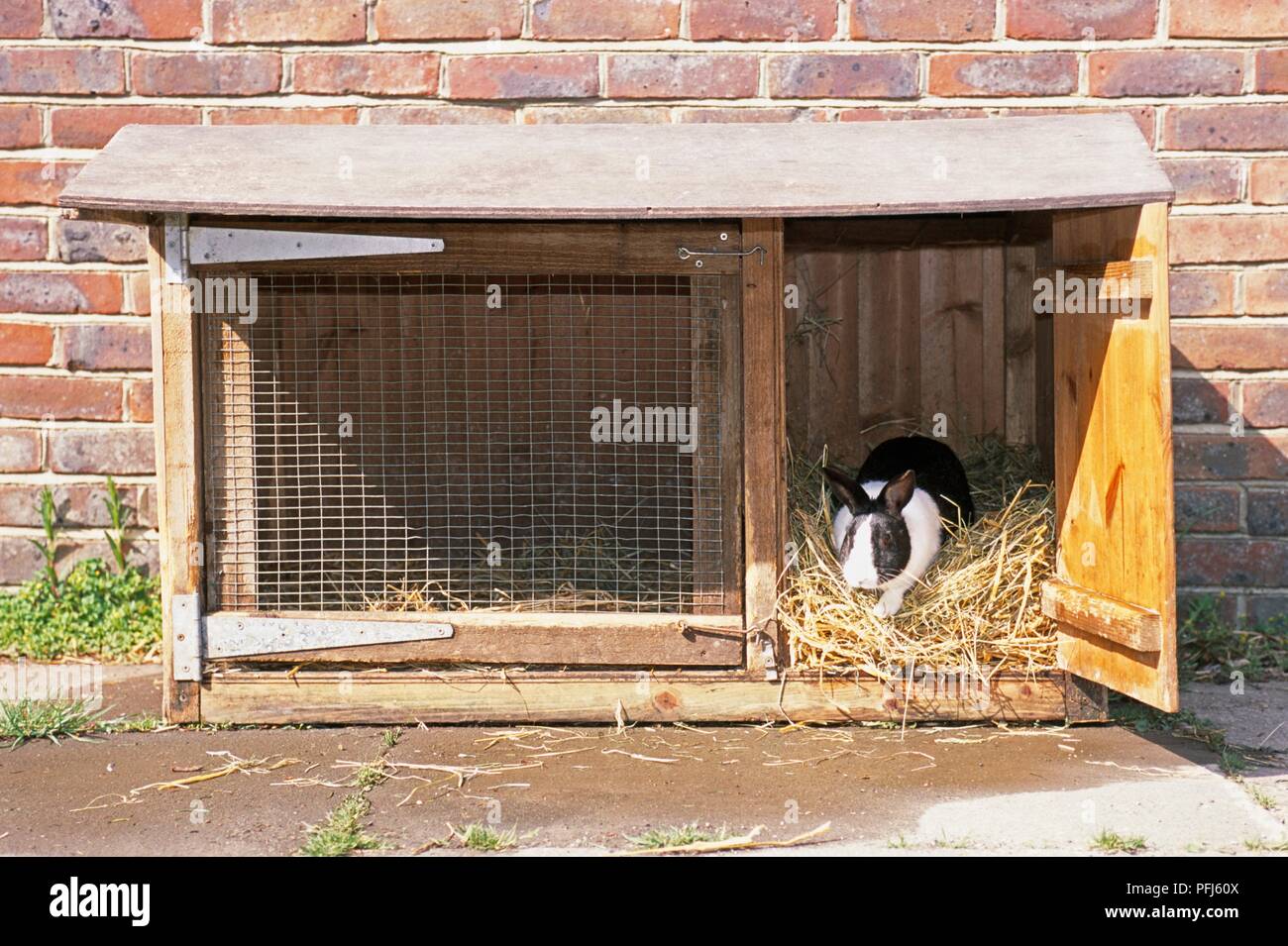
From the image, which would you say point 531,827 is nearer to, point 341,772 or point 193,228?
point 341,772

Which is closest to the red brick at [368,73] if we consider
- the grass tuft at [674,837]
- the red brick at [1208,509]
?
the grass tuft at [674,837]

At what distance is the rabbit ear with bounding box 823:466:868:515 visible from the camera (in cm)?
501

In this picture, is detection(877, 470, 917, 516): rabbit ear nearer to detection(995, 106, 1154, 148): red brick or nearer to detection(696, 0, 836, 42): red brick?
detection(995, 106, 1154, 148): red brick

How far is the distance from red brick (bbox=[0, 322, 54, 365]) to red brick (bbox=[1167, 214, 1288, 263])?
4829 mm

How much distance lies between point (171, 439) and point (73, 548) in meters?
1.65

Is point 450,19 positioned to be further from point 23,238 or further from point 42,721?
point 42,721

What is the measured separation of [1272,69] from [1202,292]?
3.13 ft

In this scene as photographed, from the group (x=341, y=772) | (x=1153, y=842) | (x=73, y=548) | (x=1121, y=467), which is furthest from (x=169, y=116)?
(x=1153, y=842)

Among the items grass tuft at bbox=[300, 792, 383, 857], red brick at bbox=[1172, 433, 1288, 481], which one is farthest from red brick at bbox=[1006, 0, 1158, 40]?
grass tuft at bbox=[300, 792, 383, 857]

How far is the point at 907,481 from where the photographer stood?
195 inches

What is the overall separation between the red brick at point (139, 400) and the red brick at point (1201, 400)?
4417mm

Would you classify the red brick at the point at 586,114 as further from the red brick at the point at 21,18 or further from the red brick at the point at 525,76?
the red brick at the point at 21,18

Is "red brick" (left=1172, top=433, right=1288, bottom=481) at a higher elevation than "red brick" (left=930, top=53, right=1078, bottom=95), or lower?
lower

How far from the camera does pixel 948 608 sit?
4863 millimetres
